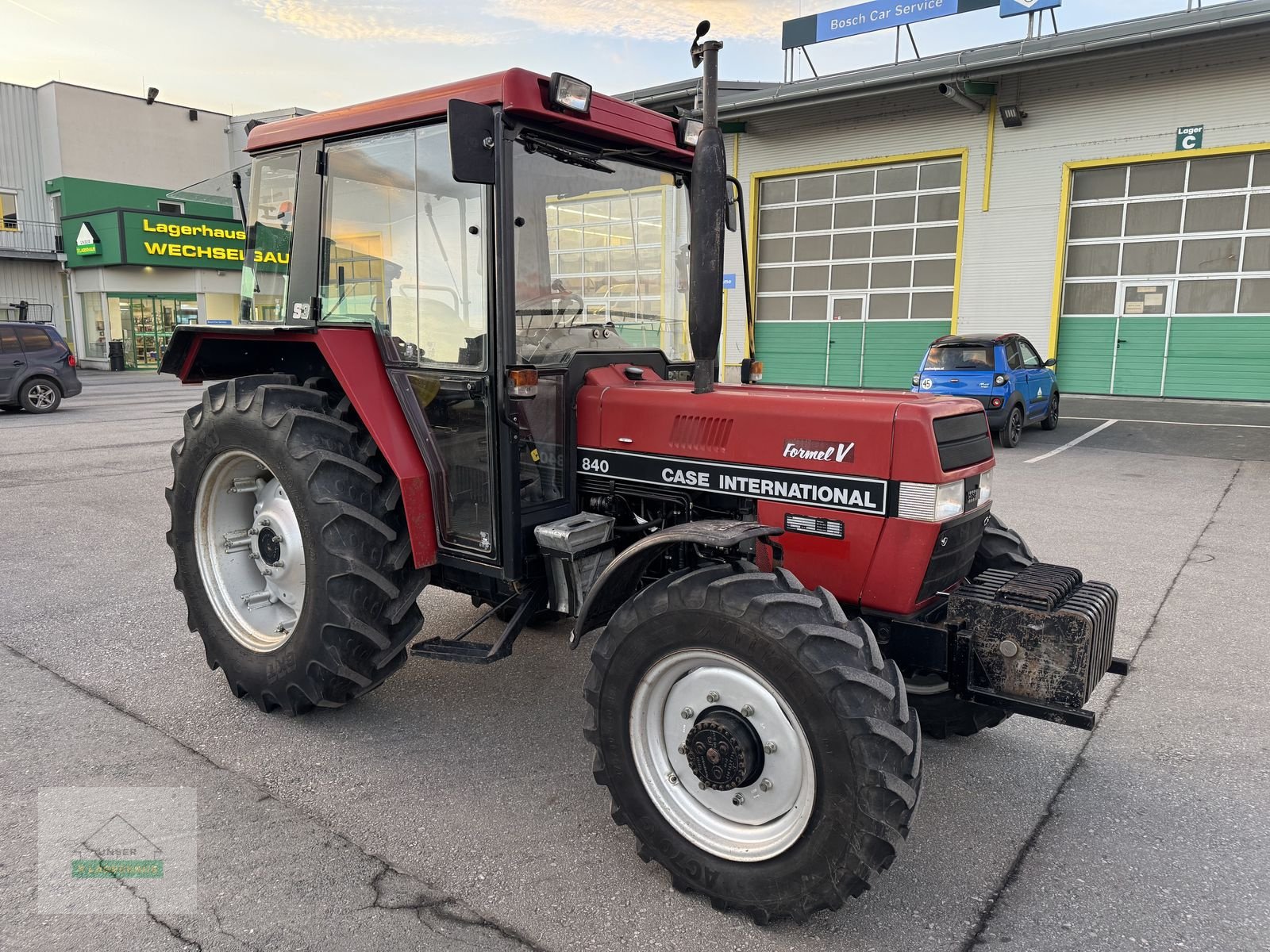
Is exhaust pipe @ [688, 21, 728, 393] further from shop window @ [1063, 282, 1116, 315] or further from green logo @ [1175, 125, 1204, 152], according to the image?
shop window @ [1063, 282, 1116, 315]

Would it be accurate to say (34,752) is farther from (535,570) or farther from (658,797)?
(658,797)

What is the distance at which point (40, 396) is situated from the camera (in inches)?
622

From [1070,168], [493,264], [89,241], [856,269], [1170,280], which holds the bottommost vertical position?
[493,264]

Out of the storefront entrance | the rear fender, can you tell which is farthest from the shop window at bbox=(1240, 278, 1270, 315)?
the storefront entrance

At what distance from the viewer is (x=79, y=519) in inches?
289

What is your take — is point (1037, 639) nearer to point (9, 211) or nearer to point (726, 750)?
point (726, 750)

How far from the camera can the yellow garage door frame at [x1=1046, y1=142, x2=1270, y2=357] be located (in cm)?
1605

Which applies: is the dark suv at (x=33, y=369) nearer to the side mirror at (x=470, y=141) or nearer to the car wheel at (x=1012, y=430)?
the car wheel at (x=1012, y=430)

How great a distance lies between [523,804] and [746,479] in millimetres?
1365

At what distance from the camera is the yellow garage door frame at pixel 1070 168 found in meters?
16.0

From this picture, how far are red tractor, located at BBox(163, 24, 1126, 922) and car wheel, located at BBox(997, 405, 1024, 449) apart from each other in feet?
32.1

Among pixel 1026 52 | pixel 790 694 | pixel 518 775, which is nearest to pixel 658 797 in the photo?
pixel 790 694

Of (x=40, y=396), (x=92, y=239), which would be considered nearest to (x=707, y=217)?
(x=40, y=396)

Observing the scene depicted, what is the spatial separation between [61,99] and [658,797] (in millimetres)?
34251
